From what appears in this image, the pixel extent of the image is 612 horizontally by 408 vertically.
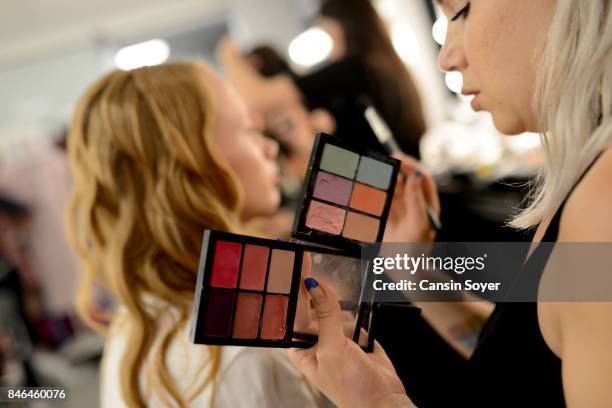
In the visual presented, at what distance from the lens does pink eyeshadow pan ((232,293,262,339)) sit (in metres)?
0.38

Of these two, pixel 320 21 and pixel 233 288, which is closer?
pixel 233 288

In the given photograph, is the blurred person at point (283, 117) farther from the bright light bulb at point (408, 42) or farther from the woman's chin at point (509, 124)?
the woman's chin at point (509, 124)

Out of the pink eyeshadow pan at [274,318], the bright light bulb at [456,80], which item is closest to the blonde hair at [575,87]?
the bright light bulb at [456,80]

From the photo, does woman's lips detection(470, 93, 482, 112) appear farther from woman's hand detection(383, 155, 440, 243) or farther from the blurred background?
the blurred background

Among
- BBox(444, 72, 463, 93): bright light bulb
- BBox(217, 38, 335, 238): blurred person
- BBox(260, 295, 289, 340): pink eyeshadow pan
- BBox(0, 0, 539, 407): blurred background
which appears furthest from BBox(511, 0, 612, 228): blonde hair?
BBox(217, 38, 335, 238): blurred person

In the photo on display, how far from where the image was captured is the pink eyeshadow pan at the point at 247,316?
0.38 meters

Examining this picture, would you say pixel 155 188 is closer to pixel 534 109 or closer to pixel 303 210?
pixel 303 210

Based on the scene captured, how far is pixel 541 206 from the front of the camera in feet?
1.36

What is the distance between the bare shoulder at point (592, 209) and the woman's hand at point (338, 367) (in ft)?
0.55

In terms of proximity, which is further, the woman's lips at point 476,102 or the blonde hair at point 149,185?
the blonde hair at point 149,185

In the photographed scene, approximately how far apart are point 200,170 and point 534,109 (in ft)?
1.12

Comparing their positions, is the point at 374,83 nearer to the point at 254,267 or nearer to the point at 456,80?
the point at 456,80

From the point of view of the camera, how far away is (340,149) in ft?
1.47

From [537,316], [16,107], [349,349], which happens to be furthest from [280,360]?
[16,107]
